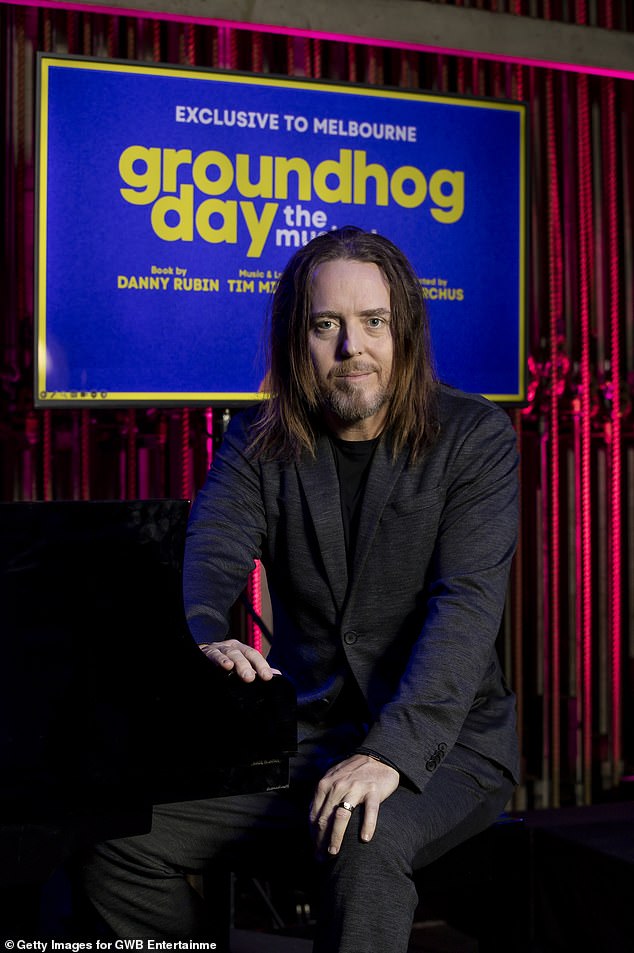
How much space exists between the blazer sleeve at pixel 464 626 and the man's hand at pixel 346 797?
44 mm

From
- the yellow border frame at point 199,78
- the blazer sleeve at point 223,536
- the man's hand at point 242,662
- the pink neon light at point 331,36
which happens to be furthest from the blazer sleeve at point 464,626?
the pink neon light at point 331,36

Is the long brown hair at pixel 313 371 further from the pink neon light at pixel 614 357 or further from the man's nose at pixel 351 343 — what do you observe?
the pink neon light at pixel 614 357

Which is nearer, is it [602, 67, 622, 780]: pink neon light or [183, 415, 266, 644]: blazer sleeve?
[183, 415, 266, 644]: blazer sleeve

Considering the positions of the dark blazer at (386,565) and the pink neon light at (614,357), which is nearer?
the dark blazer at (386,565)

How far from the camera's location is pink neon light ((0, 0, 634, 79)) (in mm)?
3061

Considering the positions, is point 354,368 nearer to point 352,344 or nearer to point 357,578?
point 352,344

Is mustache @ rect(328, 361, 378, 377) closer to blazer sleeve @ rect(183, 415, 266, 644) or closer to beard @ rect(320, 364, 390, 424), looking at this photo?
beard @ rect(320, 364, 390, 424)

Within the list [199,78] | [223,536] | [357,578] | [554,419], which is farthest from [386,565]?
[554,419]

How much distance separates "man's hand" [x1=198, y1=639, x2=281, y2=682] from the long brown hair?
1.75 feet

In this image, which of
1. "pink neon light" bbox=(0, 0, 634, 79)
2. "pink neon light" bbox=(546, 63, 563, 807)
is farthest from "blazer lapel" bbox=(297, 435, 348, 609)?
"pink neon light" bbox=(546, 63, 563, 807)

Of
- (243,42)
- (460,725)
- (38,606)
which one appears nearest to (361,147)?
(243,42)

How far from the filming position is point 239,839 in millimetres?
1904

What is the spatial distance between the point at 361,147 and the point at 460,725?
6.20ft

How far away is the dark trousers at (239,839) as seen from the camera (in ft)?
5.80
